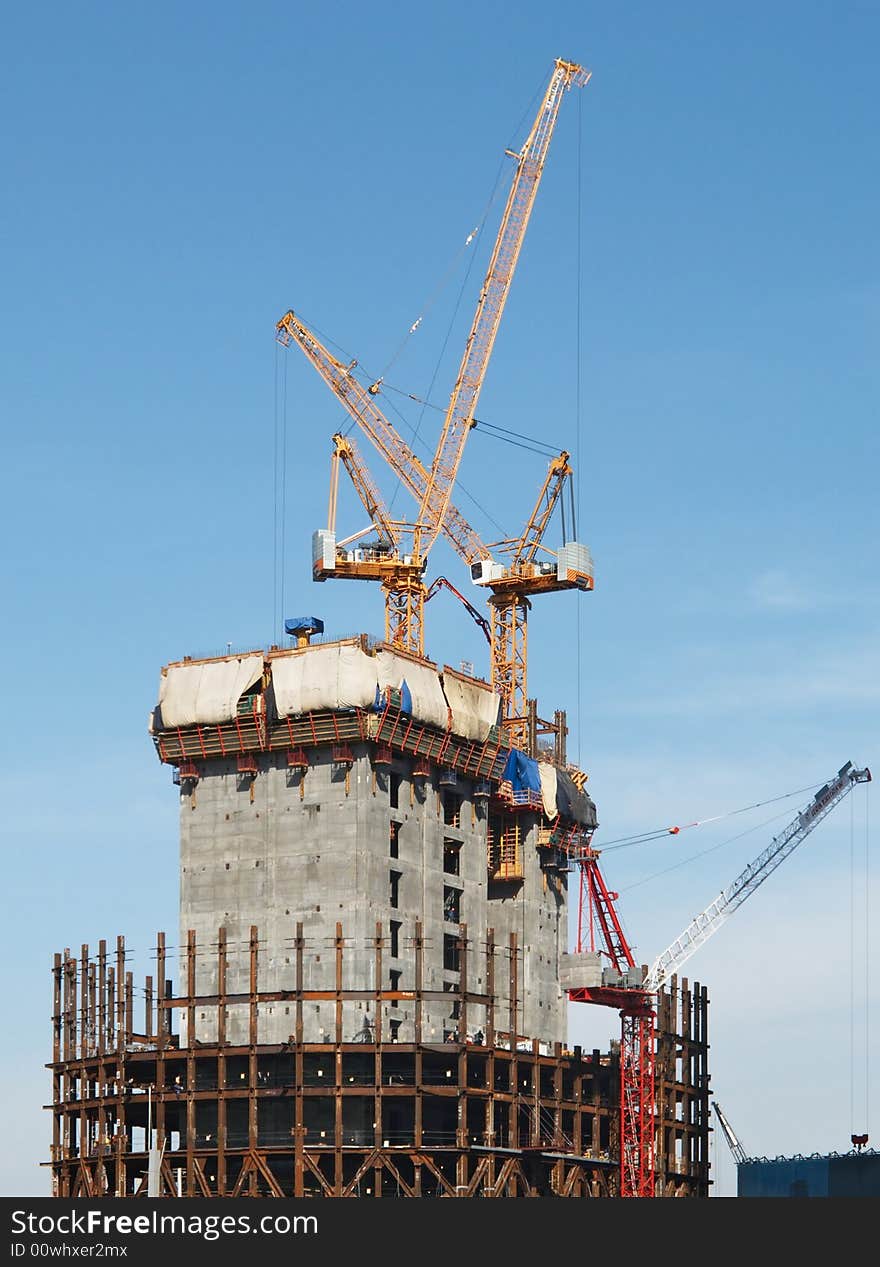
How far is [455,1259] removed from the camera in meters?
140

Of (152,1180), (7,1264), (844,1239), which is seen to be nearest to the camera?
(7,1264)

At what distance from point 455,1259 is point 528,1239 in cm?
527

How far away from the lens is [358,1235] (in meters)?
137

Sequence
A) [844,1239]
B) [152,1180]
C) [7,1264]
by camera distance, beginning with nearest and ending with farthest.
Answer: [7,1264] < [844,1239] < [152,1180]

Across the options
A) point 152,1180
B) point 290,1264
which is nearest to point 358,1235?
point 290,1264

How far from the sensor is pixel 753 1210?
14425 centimetres

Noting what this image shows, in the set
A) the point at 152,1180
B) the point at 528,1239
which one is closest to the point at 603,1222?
the point at 528,1239

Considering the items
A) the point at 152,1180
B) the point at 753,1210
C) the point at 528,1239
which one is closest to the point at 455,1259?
the point at 528,1239

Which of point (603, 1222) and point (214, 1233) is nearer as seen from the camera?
point (214, 1233)

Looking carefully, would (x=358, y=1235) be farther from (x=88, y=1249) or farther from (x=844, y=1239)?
(x=844, y=1239)

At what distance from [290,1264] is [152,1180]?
4939 centimetres

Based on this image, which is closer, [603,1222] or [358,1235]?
[358,1235]

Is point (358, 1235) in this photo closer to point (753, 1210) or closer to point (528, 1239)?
point (528, 1239)

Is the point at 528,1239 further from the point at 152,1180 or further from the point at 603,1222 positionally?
the point at 152,1180
